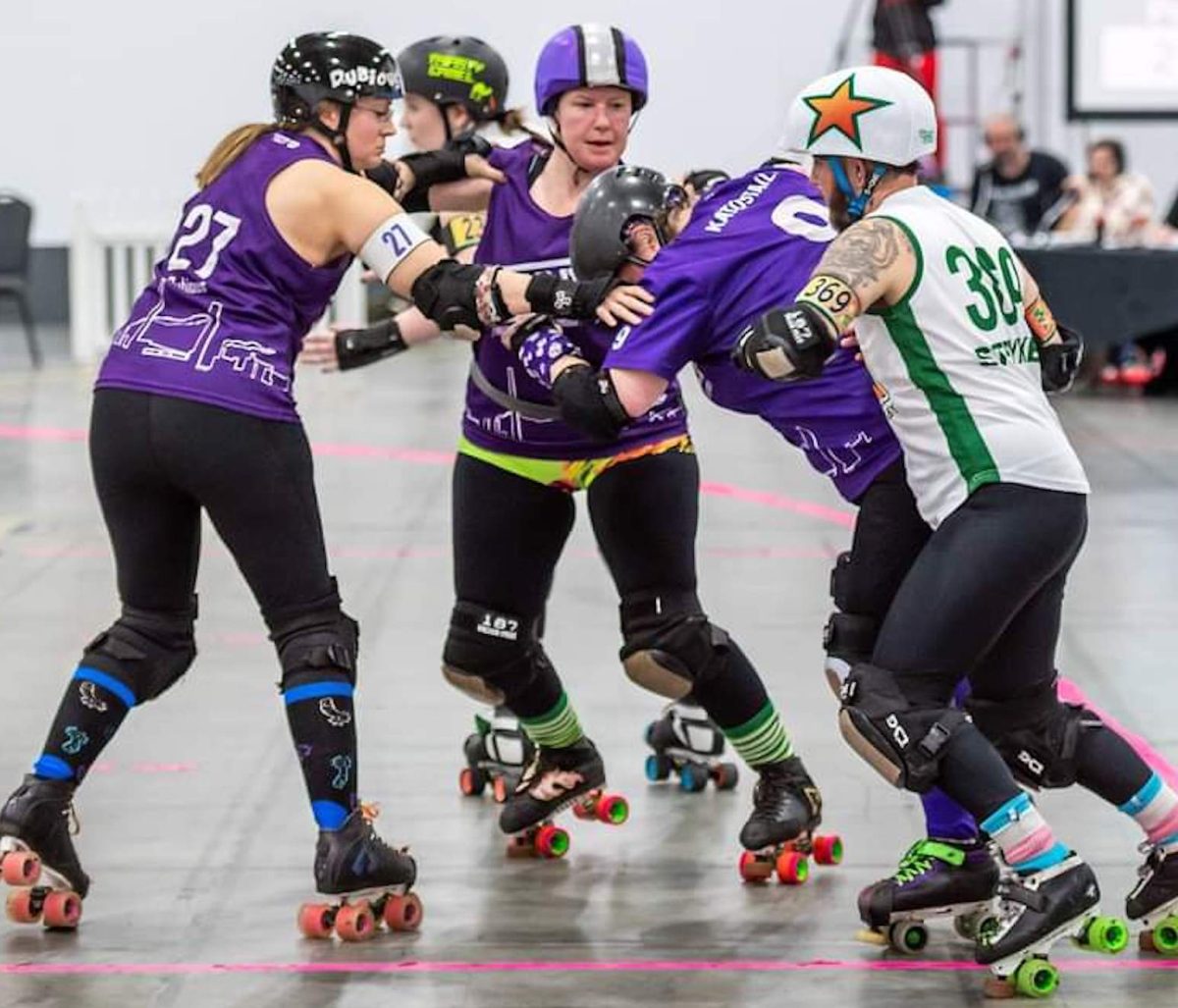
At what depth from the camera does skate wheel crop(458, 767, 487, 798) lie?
15.9 ft

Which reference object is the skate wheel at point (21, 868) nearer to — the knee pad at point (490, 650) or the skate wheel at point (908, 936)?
the knee pad at point (490, 650)

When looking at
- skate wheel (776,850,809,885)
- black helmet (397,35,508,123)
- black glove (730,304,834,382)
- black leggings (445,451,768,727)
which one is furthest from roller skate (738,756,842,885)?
black helmet (397,35,508,123)

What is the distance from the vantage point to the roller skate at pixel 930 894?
378cm

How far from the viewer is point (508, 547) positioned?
173 inches

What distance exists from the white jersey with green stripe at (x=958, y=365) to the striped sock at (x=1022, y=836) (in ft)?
1.53

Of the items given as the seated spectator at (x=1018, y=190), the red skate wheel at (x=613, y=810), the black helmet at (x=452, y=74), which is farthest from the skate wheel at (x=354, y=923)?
the seated spectator at (x=1018, y=190)

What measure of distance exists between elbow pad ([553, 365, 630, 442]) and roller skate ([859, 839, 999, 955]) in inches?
34.6

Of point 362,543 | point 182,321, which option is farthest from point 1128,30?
point 182,321

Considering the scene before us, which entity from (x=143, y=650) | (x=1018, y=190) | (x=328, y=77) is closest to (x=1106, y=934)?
(x=143, y=650)

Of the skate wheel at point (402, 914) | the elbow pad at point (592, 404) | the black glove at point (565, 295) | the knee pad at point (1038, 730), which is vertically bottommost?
the skate wheel at point (402, 914)

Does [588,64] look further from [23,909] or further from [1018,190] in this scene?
[1018,190]

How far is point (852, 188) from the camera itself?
11.9ft

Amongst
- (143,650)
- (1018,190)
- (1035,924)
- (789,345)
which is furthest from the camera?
(1018,190)

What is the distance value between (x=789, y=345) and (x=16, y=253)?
11256mm
